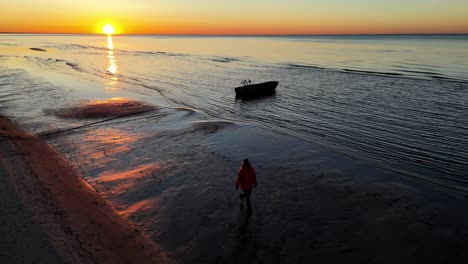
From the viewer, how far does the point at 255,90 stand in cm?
3509

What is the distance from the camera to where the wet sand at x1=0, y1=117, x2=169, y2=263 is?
29.4 ft

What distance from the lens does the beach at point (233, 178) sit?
9.82 m

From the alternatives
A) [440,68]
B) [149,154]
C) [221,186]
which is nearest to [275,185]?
[221,186]

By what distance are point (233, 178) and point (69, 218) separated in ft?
22.7

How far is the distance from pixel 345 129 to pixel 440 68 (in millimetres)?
44674

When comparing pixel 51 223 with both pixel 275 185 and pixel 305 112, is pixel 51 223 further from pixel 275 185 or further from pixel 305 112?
pixel 305 112

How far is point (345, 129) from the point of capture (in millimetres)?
22766

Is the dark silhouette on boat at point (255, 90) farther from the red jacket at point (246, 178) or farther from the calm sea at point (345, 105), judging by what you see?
the red jacket at point (246, 178)

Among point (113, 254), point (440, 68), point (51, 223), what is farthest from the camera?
point (440, 68)

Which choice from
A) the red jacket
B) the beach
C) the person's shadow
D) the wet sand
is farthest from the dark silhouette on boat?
the red jacket

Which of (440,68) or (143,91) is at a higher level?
(440,68)

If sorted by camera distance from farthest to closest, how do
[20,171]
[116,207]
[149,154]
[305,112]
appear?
[305,112] → [149,154] → [20,171] → [116,207]

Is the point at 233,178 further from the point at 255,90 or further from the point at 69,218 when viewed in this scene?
the point at 255,90

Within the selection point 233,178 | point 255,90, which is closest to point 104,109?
point 255,90
